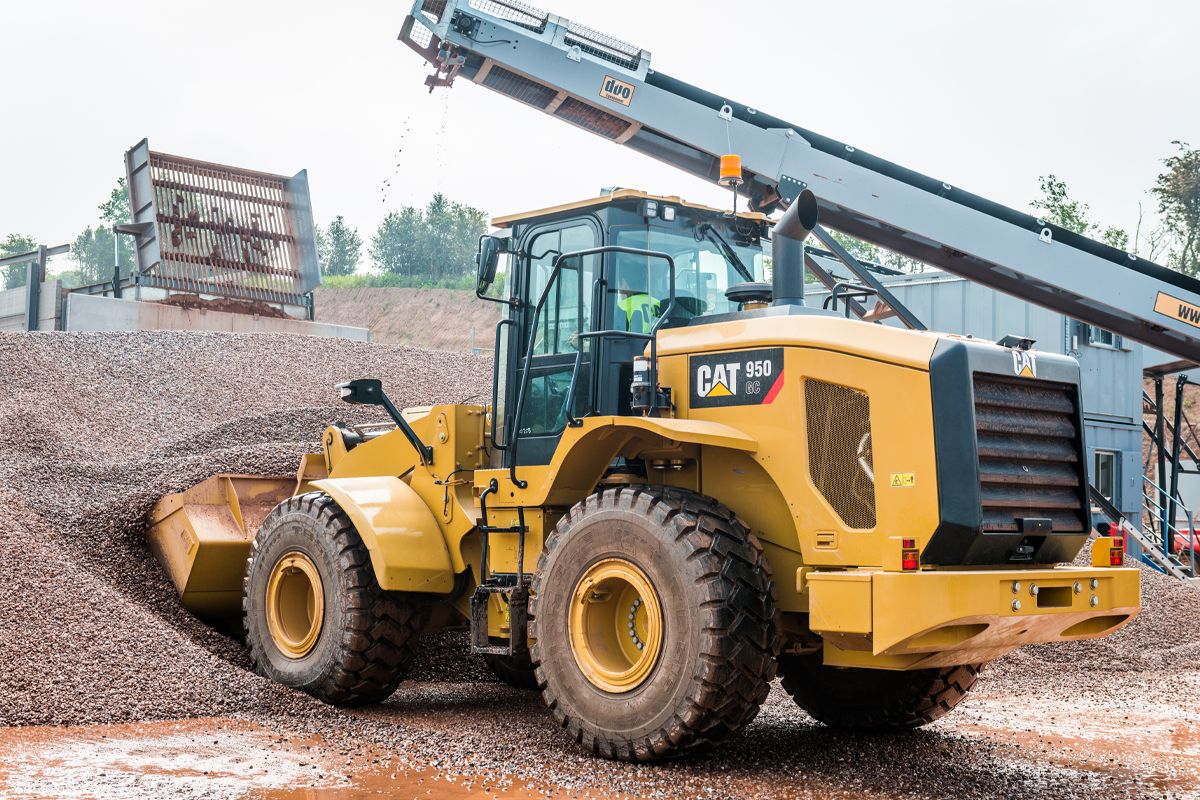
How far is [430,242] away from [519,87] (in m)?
59.9

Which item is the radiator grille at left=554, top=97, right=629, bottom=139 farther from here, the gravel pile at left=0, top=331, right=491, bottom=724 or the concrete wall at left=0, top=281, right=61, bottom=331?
the concrete wall at left=0, top=281, right=61, bottom=331

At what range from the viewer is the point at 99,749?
590 cm

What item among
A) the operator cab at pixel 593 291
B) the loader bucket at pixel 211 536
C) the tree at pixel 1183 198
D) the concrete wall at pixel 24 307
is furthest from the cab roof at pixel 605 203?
the tree at pixel 1183 198

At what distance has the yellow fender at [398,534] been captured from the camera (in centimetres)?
732

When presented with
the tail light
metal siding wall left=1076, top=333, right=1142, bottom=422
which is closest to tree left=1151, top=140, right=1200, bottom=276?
metal siding wall left=1076, top=333, right=1142, bottom=422

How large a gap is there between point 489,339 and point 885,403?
56.3 m

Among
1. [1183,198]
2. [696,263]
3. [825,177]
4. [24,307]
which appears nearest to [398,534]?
[696,263]

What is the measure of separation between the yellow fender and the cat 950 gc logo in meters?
2.11

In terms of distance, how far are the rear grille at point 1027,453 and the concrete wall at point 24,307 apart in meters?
17.0

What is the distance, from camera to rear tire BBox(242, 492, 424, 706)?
291 inches

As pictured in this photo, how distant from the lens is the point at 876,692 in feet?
22.7

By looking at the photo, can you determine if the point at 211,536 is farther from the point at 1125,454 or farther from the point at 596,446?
the point at 1125,454

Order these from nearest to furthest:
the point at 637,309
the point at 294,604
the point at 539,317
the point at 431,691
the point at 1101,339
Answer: the point at 637,309 < the point at 539,317 < the point at 294,604 < the point at 431,691 < the point at 1101,339

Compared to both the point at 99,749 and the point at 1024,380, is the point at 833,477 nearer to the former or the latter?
the point at 1024,380
